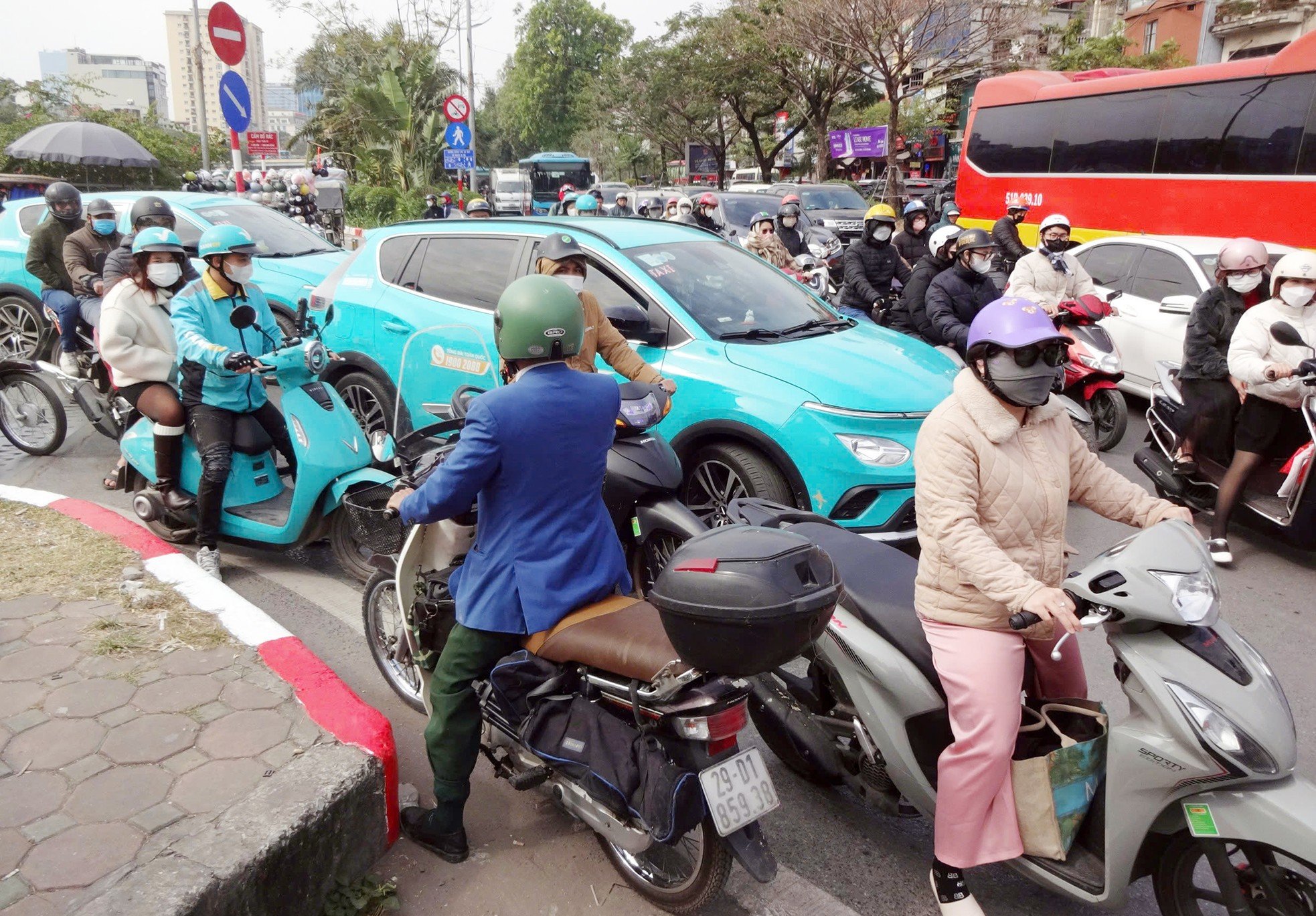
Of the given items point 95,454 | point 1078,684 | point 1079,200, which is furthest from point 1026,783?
point 1079,200

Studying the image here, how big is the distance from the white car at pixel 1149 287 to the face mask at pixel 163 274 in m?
6.91

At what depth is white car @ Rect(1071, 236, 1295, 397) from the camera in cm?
799

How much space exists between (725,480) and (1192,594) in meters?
2.90

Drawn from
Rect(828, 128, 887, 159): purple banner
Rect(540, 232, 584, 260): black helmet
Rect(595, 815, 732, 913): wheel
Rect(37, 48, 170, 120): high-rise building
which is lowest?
Rect(595, 815, 732, 913): wheel

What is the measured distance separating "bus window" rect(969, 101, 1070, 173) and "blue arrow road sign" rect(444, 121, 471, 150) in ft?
28.2

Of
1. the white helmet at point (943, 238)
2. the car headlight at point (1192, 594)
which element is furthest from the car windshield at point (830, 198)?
the car headlight at point (1192, 594)

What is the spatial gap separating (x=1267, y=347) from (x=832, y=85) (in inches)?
1217

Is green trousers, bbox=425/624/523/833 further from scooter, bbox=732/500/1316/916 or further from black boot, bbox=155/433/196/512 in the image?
black boot, bbox=155/433/196/512

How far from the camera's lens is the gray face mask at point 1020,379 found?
8.61 ft

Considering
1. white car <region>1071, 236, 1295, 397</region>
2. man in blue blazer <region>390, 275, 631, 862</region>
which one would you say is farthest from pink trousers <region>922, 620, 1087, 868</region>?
white car <region>1071, 236, 1295, 397</region>

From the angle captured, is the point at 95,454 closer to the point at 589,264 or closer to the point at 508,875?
the point at 589,264

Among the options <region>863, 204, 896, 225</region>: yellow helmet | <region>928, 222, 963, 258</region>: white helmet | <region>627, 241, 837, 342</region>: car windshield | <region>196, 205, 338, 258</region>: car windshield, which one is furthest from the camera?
<region>196, 205, 338, 258</region>: car windshield

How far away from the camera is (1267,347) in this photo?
5.22 meters

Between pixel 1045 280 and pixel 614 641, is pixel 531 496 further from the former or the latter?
pixel 1045 280
